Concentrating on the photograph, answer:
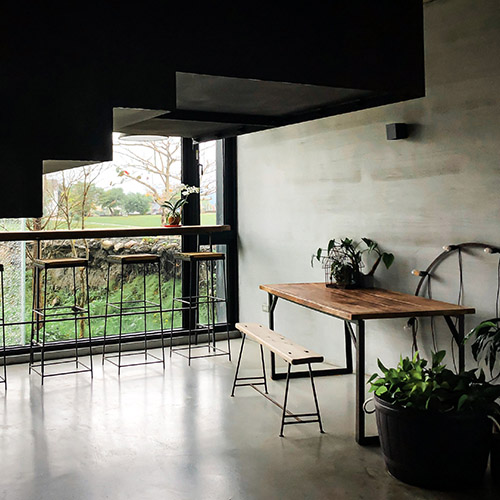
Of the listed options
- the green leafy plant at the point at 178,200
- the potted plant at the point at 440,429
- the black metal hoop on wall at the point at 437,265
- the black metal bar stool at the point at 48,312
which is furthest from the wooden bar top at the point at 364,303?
the black metal bar stool at the point at 48,312

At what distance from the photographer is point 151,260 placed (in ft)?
18.8

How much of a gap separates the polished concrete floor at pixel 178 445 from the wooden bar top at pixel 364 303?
75 centimetres

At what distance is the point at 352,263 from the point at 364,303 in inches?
34.3

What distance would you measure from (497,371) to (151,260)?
9.88 ft

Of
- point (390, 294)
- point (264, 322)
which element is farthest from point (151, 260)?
point (390, 294)

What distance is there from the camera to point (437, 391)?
318cm

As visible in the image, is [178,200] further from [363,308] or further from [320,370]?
[363,308]

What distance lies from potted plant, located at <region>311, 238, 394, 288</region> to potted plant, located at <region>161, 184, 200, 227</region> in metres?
1.54

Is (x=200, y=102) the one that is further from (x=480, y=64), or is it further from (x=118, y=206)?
(x=118, y=206)

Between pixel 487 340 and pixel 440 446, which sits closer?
pixel 440 446

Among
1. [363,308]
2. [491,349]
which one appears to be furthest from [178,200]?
[491,349]

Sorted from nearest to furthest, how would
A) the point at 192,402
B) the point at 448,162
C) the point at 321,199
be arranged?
1. the point at 448,162
2. the point at 192,402
3. the point at 321,199

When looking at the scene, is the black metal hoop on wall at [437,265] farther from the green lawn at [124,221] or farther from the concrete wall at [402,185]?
the green lawn at [124,221]

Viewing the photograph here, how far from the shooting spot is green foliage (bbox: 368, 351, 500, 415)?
10.2 feet
